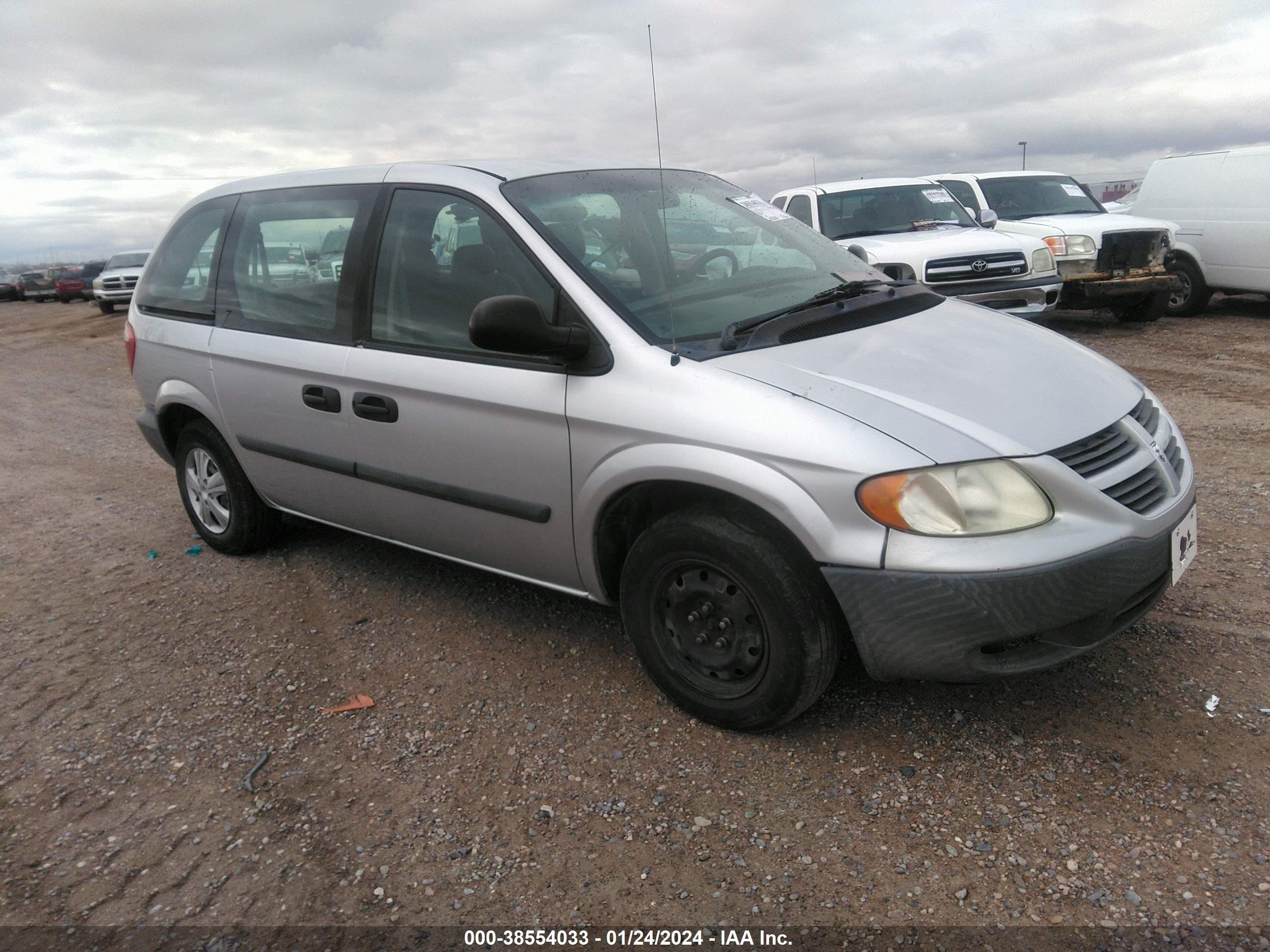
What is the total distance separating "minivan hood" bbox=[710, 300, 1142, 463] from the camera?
8.43 feet

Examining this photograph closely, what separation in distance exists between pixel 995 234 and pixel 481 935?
356 inches

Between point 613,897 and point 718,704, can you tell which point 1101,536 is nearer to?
point 718,704

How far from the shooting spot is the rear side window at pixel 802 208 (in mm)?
10188

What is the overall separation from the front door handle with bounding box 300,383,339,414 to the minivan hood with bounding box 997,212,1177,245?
9.03m

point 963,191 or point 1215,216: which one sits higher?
point 963,191

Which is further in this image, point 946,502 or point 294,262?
point 294,262

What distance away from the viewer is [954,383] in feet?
9.20

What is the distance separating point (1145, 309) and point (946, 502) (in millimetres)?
10311

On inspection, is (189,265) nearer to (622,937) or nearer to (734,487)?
(734,487)

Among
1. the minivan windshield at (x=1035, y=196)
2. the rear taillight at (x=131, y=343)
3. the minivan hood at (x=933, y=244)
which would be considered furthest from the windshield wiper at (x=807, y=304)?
the minivan windshield at (x=1035, y=196)

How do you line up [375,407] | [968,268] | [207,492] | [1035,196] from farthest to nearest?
1. [1035,196]
2. [968,268]
3. [207,492]
4. [375,407]

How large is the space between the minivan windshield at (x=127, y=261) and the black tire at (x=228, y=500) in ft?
71.2

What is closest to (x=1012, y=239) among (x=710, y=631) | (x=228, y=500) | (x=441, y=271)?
(x=441, y=271)

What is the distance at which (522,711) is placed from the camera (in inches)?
129
